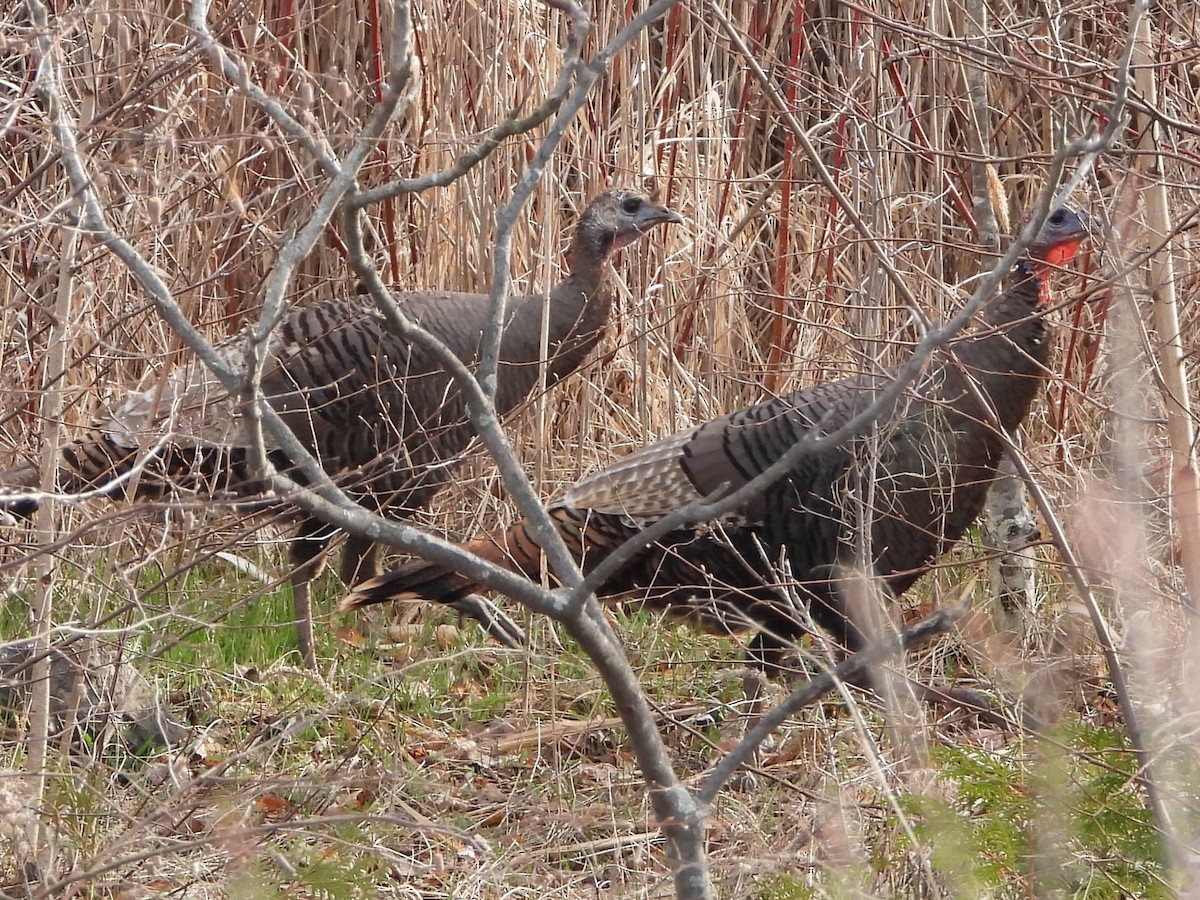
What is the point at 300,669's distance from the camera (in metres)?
4.36

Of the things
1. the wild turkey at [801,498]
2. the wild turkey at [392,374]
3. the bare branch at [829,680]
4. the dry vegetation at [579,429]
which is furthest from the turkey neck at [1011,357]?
the bare branch at [829,680]

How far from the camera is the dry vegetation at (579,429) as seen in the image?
2.49m

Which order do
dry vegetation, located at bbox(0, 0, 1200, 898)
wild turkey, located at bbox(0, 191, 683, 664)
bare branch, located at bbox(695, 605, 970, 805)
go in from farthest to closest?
wild turkey, located at bbox(0, 191, 683, 664), dry vegetation, located at bbox(0, 0, 1200, 898), bare branch, located at bbox(695, 605, 970, 805)

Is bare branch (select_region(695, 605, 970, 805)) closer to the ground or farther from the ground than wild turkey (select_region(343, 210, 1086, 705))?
farther from the ground

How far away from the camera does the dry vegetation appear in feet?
8.17

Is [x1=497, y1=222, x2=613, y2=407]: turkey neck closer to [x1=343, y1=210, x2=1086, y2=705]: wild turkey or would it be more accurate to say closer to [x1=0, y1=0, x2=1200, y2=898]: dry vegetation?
[x1=0, y1=0, x2=1200, y2=898]: dry vegetation

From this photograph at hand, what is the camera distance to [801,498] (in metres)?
4.23

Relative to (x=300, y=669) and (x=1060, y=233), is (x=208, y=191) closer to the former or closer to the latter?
(x=300, y=669)

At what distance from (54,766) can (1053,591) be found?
111 inches

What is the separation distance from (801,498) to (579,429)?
126cm

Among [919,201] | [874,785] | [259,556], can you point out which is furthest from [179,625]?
[919,201]

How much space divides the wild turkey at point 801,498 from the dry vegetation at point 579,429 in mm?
192

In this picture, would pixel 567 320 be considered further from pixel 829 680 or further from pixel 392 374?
pixel 829 680

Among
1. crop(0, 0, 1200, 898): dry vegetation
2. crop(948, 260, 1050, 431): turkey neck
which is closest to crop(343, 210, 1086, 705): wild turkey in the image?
crop(948, 260, 1050, 431): turkey neck
